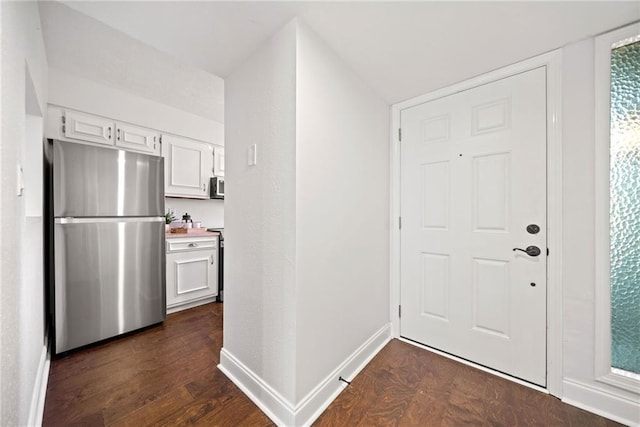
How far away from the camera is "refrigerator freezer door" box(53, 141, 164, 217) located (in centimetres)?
189

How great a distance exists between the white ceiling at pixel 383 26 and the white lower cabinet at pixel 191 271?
6.28ft

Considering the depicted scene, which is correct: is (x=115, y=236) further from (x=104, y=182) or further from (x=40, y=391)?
(x=40, y=391)

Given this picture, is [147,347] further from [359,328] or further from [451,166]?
[451,166]

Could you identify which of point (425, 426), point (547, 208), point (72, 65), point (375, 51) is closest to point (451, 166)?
point (547, 208)

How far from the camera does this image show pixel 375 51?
5.12 feet

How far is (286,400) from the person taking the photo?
4.32ft

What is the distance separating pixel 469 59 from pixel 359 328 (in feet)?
6.50

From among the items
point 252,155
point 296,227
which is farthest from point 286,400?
point 252,155

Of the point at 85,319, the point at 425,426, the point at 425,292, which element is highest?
the point at 425,292

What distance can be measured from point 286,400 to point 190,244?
6.89ft

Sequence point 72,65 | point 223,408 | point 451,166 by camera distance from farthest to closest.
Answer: point 72,65 → point 451,166 → point 223,408

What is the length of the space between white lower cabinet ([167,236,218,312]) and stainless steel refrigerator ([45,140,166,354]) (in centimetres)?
23

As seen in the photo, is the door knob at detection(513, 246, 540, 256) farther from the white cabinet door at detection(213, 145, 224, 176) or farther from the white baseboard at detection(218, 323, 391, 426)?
the white cabinet door at detection(213, 145, 224, 176)

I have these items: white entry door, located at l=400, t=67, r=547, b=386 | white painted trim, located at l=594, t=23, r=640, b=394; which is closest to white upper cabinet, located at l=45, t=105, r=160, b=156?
white entry door, located at l=400, t=67, r=547, b=386
